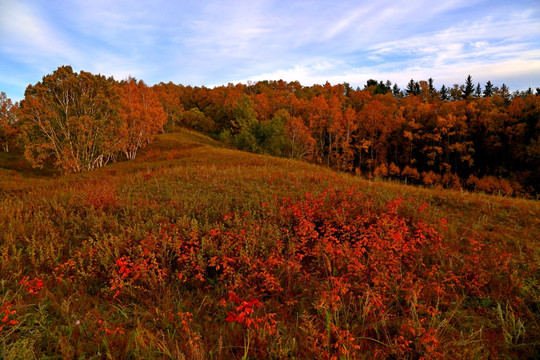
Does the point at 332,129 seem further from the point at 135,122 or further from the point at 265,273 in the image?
the point at 265,273

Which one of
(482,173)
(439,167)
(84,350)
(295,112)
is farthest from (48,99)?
(482,173)

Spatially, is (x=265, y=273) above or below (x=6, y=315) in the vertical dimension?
below

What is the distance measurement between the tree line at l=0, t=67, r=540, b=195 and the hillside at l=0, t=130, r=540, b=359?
25016 millimetres

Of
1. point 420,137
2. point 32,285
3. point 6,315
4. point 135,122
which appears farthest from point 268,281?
point 420,137

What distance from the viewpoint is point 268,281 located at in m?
4.22

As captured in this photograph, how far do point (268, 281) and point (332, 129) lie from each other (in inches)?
2174

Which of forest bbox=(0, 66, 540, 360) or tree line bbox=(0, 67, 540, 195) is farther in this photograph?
tree line bbox=(0, 67, 540, 195)

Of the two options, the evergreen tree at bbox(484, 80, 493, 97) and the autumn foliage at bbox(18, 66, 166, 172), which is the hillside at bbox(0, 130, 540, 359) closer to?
the autumn foliage at bbox(18, 66, 166, 172)

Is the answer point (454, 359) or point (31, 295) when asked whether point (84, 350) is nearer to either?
point (31, 295)

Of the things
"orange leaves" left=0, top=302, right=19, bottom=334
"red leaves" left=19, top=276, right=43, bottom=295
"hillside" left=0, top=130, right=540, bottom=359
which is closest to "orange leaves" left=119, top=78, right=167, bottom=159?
"hillside" left=0, top=130, right=540, bottom=359

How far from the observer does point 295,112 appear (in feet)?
228

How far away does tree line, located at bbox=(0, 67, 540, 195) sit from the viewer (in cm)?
3125

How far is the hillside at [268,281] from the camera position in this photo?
9.97 ft

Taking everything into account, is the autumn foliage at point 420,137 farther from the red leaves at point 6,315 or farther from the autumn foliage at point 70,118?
the red leaves at point 6,315
